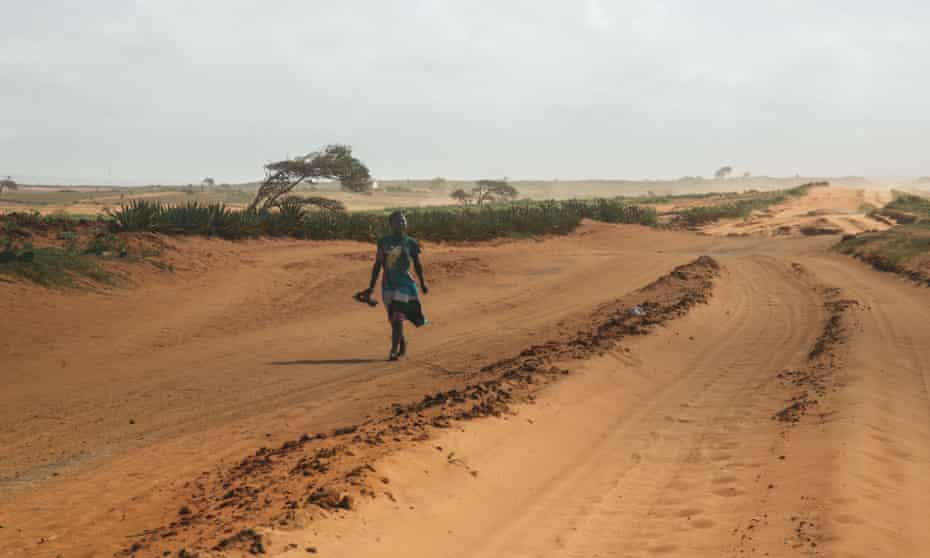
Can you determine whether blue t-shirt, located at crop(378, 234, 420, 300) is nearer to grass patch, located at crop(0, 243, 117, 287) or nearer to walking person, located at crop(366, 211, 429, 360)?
walking person, located at crop(366, 211, 429, 360)

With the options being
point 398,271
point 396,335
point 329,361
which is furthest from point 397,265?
point 329,361

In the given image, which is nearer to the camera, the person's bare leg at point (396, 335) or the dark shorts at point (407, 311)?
the dark shorts at point (407, 311)

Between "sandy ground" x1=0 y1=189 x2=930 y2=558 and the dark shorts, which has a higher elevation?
the dark shorts

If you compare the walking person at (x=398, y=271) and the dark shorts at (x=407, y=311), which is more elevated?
the walking person at (x=398, y=271)

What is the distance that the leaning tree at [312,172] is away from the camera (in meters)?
29.8

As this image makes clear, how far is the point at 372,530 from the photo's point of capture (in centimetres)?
481

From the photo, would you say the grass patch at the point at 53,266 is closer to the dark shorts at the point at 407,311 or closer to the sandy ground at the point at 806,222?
the dark shorts at the point at 407,311

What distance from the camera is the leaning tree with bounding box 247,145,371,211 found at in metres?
29.8

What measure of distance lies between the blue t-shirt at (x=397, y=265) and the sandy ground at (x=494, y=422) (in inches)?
37.4

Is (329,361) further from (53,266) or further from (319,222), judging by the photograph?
(319,222)

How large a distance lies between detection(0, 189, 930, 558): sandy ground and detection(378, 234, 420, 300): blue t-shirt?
951mm

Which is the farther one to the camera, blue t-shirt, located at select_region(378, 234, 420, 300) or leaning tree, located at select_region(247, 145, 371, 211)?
leaning tree, located at select_region(247, 145, 371, 211)

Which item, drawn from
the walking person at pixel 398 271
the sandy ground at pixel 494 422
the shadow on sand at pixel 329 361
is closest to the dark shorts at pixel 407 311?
the walking person at pixel 398 271

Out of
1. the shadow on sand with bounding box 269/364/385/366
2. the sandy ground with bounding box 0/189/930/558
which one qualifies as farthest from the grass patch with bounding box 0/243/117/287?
the shadow on sand with bounding box 269/364/385/366
